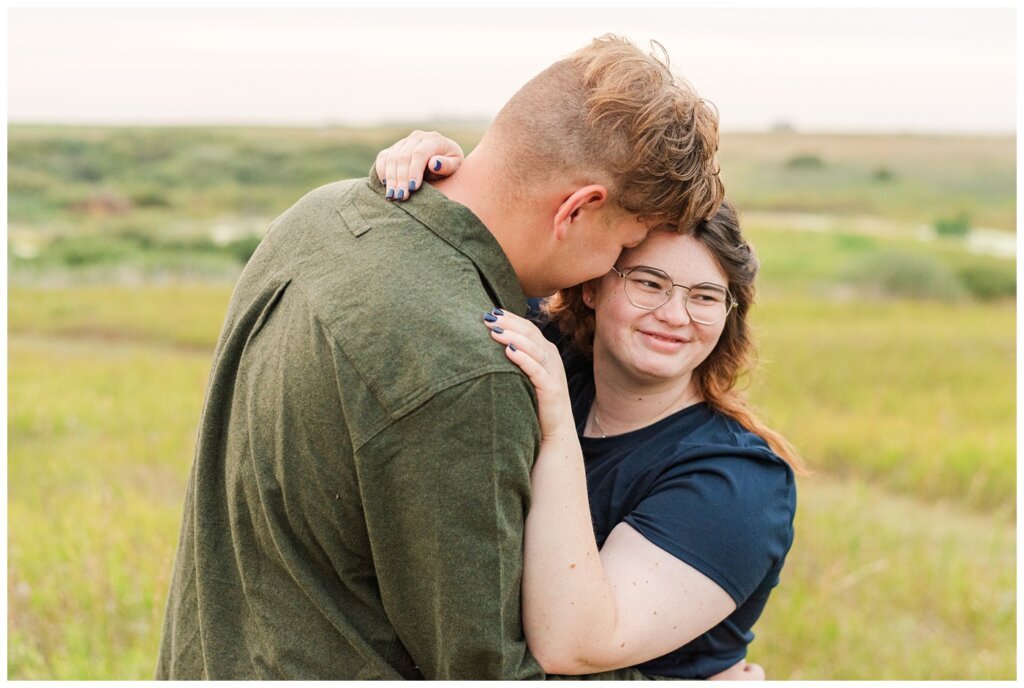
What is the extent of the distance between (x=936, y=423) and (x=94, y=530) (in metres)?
7.11

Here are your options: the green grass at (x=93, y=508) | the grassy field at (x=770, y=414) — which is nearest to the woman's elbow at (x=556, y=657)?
the grassy field at (x=770, y=414)

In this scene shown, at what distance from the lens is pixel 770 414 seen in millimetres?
8094

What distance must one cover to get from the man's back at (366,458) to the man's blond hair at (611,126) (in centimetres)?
23

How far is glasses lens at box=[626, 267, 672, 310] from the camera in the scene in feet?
9.33

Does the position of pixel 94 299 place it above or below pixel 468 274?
below

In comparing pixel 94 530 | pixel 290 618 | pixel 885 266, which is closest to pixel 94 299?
pixel 94 530

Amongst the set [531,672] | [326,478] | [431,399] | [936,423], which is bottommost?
[936,423]

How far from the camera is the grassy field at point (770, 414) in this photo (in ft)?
17.6

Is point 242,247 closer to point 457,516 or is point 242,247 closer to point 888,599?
point 888,599

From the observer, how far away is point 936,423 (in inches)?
373

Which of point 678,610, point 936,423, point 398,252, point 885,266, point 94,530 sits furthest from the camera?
point 885,266

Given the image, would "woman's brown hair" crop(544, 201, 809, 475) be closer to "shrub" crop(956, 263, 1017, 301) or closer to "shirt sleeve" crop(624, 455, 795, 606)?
"shirt sleeve" crop(624, 455, 795, 606)

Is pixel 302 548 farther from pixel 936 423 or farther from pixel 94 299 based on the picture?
pixel 94 299

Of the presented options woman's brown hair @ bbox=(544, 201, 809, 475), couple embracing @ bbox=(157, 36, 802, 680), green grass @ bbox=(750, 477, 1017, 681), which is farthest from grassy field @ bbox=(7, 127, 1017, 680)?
couple embracing @ bbox=(157, 36, 802, 680)
